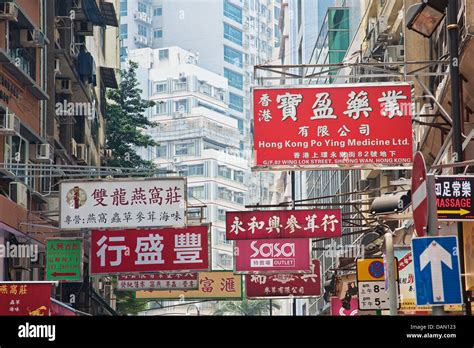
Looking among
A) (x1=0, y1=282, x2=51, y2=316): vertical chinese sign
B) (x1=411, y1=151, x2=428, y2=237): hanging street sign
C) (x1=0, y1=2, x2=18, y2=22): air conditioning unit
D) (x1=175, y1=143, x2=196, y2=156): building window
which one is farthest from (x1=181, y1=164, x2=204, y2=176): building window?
(x1=411, y1=151, x2=428, y2=237): hanging street sign

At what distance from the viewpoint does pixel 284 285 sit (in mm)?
26016

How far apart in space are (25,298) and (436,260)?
913 cm

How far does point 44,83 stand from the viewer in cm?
2666

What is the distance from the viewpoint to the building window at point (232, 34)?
7713 cm

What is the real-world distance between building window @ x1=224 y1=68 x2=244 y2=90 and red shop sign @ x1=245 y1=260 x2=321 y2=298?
46409 mm

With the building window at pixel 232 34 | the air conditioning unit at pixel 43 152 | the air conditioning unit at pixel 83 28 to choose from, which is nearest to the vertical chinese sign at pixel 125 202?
the air conditioning unit at pixel 43 152

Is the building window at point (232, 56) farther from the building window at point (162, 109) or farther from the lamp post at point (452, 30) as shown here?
the lamp post at point (452, 30)

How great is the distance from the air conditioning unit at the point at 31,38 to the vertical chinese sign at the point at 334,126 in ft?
32.8

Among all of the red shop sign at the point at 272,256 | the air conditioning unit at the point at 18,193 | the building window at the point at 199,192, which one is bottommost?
→ the red shop sign at the point at 272,256

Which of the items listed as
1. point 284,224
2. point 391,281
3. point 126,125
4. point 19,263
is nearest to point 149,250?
point 19,263

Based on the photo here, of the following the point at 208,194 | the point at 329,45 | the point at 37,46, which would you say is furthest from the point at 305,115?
the point at 208,194

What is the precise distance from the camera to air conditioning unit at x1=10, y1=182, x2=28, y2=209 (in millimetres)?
22922

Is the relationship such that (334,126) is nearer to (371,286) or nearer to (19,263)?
(371,286)

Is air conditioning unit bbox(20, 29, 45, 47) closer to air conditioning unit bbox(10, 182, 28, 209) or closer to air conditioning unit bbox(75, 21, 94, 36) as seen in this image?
air conditioning unit bbox(10, 182, 28, 209)
